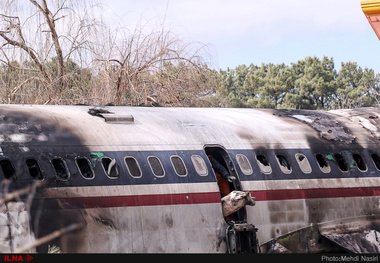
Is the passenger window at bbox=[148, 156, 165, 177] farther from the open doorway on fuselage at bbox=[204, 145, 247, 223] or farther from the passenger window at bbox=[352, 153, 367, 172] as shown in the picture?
the passenger window at bbox=[352, 153, 367, 172]

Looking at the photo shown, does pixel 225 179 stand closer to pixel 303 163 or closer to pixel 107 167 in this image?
pixel 303 163

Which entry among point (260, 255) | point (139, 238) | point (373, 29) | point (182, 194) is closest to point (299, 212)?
point (260, 255)

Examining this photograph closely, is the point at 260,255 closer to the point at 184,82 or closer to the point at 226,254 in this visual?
the point at 226,254

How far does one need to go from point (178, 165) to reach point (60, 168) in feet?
10.3

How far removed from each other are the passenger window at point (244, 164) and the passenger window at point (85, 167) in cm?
433

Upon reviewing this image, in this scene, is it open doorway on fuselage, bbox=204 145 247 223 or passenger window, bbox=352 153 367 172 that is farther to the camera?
passenger window, bbox=352 153 367 172

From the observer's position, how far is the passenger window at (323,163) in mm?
19484

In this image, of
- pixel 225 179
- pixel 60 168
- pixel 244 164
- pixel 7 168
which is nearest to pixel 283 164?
pixel 244 164

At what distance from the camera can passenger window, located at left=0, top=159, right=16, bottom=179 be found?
14203 mm

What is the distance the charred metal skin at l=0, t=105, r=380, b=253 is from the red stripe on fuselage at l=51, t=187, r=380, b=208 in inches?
1.0

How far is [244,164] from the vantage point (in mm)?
18078

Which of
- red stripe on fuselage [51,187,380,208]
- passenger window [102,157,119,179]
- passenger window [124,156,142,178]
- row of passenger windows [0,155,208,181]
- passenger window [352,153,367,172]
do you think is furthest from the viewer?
passenger window [352,153,367,172]

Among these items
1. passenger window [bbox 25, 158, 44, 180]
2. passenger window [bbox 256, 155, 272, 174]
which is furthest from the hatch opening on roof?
passenger window [bbox 256, 155, 272, 174]

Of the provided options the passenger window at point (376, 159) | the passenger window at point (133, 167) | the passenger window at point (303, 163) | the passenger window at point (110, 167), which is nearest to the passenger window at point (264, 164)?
the passenger window at point (303, 163)
